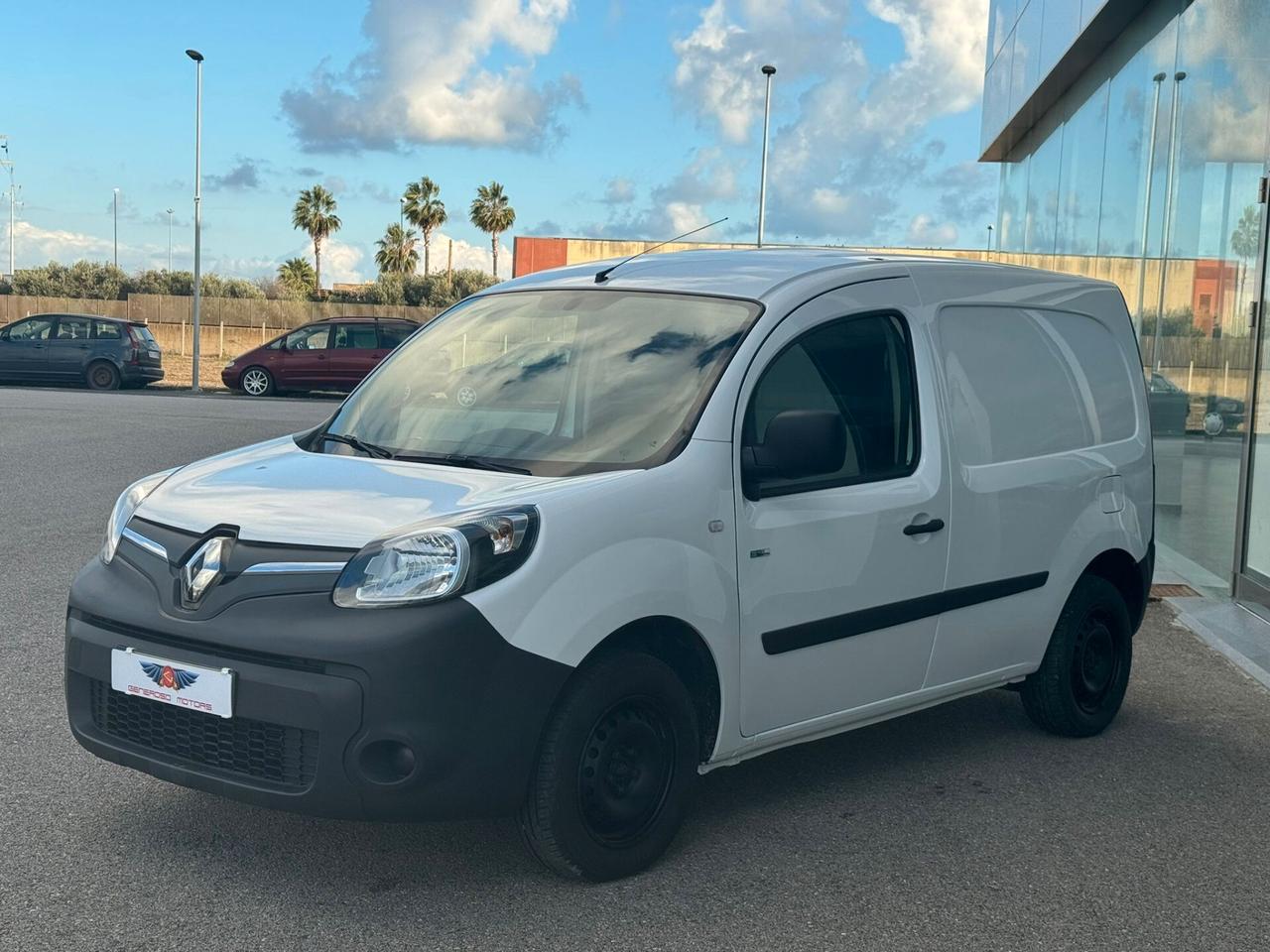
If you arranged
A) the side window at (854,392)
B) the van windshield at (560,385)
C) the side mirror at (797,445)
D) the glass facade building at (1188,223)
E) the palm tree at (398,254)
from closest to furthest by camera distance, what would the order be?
the side mirror at (797,445) < the van windshield at (560,385) < the side window at (854,392) < the glass facade building at (1188,223) < the palm tree at (398,254)

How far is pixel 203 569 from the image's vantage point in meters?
3.66

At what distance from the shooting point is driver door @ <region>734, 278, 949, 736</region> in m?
4.15

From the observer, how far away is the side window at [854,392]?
4.29 m

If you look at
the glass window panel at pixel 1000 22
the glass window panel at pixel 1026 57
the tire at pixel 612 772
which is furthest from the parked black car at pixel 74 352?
the tire at pixel 612 772

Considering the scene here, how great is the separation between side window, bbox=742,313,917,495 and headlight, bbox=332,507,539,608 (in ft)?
3.20

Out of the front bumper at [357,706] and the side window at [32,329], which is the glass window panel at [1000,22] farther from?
the side window at [32,329]

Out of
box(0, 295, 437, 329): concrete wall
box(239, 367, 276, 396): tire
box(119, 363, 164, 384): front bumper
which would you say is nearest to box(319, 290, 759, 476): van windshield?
box(239, 367, 276, 396): tire

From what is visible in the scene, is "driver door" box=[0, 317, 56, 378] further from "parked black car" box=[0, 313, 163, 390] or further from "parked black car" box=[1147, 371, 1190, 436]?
"parked black car" box=[1147, 371, 1190, 436]

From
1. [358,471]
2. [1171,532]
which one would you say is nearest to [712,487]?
[358,471]

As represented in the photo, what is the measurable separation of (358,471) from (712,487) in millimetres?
1024

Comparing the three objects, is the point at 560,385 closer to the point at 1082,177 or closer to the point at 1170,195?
the point at 1170,195

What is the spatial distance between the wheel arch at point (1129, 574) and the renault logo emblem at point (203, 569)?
3482 millimetres

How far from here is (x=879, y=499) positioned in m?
4.50

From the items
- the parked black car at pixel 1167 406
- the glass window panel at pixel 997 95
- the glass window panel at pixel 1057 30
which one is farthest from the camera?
the glass window panel at pixel 997 95
